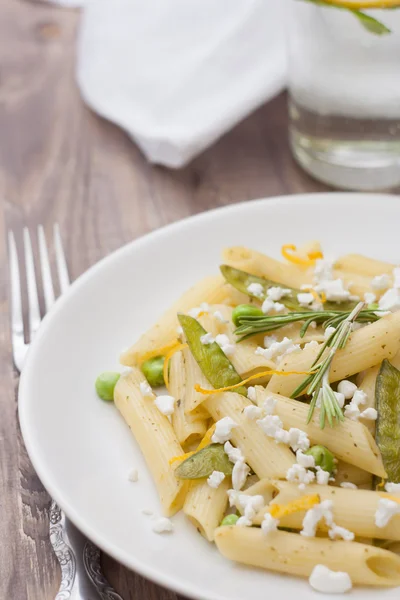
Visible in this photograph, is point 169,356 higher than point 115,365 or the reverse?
higher

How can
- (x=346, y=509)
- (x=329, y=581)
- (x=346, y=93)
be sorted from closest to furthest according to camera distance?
(x=329, y=581), (x=346, y=509), (x=346, y=93)

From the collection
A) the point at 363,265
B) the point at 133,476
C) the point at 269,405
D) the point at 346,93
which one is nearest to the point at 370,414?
the point at 269,405


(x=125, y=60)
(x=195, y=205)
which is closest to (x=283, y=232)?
(x=195, y=205)

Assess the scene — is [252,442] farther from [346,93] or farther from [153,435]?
[346,93]

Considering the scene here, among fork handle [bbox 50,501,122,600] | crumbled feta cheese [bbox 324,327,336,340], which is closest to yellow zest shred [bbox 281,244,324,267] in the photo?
crumbled feta cheese [bbox 324,327,336,340]

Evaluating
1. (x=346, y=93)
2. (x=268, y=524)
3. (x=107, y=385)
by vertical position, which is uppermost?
(x=346, y=93)

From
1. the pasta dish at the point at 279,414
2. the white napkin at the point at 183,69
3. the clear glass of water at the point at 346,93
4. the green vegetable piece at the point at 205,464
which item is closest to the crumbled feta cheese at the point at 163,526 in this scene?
the pasta dish at the point at 279,414

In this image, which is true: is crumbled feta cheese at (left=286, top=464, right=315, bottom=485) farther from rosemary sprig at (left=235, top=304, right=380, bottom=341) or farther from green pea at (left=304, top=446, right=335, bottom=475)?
rosemary sprig at (left=235, top=304, right=380, bottom=341)
